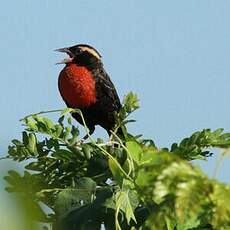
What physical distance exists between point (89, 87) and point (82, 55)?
667 millimetres

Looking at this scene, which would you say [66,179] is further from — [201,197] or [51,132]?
[201,197]

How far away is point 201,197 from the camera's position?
2.47 ft

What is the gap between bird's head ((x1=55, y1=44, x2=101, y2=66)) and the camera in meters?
6.68

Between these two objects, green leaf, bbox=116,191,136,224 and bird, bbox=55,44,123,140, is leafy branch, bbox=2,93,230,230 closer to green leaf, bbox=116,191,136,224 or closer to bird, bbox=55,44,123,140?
green leaf, bbox=116,191,136,224

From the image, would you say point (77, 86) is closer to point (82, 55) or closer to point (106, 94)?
point (106, 94)

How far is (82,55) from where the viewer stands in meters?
6.77

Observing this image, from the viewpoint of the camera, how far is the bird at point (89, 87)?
5.95 m

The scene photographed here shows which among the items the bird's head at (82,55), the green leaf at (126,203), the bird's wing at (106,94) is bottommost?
the green leaf at (126,203)

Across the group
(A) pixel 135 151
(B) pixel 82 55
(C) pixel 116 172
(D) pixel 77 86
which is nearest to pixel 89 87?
(D) pixel 77 86

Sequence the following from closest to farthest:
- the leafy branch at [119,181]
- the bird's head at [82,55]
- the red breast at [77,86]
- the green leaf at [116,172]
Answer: the leafy branch at [119,181] → the green leaf at [116,172] → the red breast at [77,86] → the bird's head at [82,55]

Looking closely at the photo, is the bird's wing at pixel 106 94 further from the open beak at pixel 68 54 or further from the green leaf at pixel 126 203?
the green leaf at pixel 126 203

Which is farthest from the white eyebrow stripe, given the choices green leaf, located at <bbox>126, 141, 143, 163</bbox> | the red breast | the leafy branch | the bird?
green leaf, located at <bbox>126, 141, 143, 163</bbox>

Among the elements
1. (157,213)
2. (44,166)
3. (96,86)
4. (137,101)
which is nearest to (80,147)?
(44,166)

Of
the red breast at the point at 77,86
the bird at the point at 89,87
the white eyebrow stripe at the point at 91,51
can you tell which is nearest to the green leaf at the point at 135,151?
the bird at the point at 89,87
